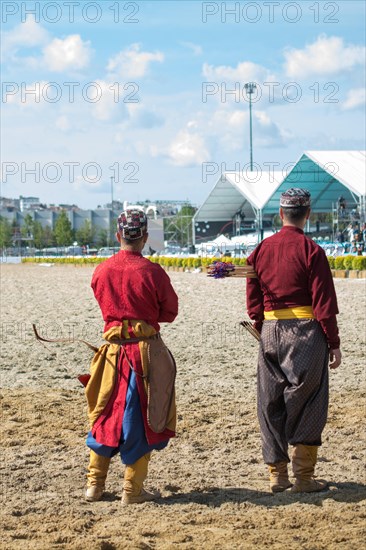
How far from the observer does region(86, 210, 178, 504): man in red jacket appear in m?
4.79

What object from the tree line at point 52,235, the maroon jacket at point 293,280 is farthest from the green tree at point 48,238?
the maroon jacket at point 293,280

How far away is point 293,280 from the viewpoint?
4.94 m

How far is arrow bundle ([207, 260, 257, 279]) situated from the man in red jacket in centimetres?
39

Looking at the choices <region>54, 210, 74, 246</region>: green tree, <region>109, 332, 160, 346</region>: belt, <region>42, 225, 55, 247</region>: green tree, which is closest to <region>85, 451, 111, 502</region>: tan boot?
<region>109, 332, 160, 346</region>: belt

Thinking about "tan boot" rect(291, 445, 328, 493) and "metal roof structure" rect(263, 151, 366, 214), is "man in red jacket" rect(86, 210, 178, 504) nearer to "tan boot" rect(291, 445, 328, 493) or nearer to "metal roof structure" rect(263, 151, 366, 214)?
"tan boot" rect(291, 445, 328, 493)

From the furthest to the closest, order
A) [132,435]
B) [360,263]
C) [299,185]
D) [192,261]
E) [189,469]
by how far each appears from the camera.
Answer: [299,185] < [192,261] < [360,263] < [189,469] < [132,435]

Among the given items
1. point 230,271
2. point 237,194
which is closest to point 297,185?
point 237,194

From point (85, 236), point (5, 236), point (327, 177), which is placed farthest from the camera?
point (5, 236)

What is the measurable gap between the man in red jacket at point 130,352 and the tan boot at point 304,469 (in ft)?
2.43

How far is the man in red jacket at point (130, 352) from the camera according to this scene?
4.79 metres

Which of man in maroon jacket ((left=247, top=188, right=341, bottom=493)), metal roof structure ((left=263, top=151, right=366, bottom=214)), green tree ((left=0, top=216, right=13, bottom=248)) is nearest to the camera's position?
man in maroon jacket ((left=247, top=188, right=341, bottom=493))

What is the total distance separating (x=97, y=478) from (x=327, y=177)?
135 ft

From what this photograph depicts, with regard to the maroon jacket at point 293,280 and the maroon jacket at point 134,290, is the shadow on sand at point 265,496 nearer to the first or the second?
→ the maroon jacket at point 293,280

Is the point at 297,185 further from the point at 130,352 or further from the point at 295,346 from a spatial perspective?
the point at 130,352
